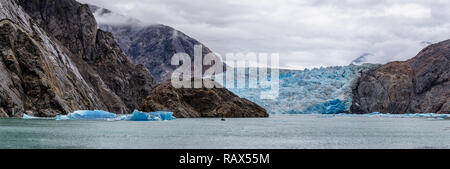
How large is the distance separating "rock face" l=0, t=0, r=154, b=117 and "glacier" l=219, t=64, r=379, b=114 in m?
33.9

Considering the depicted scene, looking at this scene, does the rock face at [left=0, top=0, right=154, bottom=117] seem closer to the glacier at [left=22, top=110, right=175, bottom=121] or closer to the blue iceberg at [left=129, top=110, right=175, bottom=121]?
the glacier at [left=22, top=110, right=175, bottom=121]

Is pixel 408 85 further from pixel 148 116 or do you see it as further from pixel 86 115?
pixel 86 115

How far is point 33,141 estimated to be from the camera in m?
30.4

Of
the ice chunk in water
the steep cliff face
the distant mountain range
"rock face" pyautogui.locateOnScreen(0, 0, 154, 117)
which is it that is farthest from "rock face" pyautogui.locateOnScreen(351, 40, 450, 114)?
the ice chunk in water

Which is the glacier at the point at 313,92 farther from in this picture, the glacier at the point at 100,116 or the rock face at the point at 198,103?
the glacier at the point at 100,116

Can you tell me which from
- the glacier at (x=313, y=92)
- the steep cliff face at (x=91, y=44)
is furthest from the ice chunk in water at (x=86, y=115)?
the glacier at (x=313, y=92)

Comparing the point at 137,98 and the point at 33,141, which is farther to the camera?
the point at 137,98

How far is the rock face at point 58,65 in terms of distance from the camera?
A: 75375mm

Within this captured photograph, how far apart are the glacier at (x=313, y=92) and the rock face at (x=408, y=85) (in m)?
4.29

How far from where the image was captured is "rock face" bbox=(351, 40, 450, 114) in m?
127
